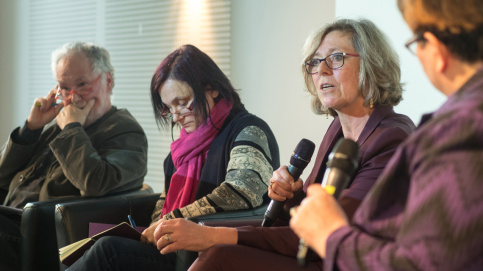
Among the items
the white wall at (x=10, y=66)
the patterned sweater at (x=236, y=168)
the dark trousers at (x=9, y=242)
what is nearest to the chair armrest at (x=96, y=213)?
the patterned sweater at (x=236, y=168)

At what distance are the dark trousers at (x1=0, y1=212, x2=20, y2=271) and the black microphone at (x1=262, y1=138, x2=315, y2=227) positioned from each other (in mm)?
1548

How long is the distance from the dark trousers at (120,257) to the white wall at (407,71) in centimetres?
122

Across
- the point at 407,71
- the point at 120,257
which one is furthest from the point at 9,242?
the point at 407,71

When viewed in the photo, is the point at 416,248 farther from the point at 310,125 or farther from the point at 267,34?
the point at 267,34

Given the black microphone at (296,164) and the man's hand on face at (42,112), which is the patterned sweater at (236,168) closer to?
the black microphone at (296,164)

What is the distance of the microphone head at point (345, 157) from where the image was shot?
3.88ft

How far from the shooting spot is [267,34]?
12.5 feet

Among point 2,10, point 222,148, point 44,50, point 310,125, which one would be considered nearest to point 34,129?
point 222,148

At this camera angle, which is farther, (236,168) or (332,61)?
(236,168)

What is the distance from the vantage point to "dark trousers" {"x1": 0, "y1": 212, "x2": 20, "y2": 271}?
2910 mm

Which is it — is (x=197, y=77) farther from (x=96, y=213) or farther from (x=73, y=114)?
(x=73, y=114)

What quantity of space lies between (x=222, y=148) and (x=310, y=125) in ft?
3.78

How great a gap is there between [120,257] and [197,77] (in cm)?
91

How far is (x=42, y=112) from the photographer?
346cm
